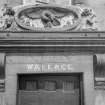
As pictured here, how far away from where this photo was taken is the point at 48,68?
29.8 feet

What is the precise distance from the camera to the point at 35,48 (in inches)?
358

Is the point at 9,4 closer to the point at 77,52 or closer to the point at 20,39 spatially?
the point at 20,39

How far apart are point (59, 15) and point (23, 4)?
1.48 m

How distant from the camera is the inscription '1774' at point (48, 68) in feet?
29.7

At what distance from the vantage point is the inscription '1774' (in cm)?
905

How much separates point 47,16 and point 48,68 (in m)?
2.07

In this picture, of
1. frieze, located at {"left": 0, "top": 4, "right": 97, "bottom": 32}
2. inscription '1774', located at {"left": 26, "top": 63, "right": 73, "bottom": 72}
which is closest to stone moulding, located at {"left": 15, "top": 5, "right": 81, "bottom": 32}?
frieze, located at {"left": 0, "top": 4, "right": 97, "bottom": 32}

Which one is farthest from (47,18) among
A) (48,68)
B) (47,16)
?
(48,68)

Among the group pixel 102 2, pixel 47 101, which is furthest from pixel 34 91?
pixel 102 2

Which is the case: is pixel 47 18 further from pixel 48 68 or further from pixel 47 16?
pixel 48 68

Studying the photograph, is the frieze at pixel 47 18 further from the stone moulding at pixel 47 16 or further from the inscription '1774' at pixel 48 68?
the inscription '1774' at pixel 48 68

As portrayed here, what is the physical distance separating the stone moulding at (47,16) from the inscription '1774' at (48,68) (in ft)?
4.50

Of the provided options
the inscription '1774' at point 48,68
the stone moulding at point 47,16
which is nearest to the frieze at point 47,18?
the stone moulding at point 47,16

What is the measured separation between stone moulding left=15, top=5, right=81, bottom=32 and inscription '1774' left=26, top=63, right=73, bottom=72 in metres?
1.37
